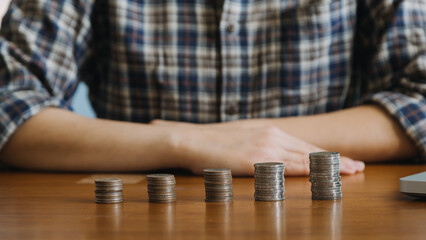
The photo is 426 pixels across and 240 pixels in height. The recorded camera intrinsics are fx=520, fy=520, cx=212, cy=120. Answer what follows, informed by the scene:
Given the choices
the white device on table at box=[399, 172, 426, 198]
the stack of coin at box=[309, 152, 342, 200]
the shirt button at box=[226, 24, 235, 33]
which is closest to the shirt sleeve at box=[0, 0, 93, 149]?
the shirt button at box=[226, 24, 235, 33]

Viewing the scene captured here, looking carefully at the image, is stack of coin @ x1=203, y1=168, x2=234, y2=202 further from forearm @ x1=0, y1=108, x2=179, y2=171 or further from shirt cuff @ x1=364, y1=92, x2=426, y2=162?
shirt cuff @ x1=364, y1=92, x2=426, y2=162

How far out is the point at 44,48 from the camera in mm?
1544

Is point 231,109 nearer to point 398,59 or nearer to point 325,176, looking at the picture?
point 398,59

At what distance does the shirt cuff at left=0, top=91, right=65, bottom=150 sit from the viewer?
4.32ft

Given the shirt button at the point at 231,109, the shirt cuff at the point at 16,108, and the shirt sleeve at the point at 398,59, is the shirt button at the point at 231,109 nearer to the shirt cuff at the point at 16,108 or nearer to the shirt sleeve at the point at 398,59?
the shirt sleeve at the point at 398,59

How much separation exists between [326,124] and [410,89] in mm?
283

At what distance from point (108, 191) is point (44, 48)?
0.92m

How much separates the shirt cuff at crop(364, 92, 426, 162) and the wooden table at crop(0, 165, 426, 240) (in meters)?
0.47

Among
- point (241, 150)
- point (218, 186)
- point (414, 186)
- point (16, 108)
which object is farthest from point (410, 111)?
point (16, 108)

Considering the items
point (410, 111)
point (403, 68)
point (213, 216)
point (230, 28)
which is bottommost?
point (213, 216)

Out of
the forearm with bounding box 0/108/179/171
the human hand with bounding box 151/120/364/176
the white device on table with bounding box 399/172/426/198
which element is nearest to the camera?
the white device on table with bounding box 399/172/426/198

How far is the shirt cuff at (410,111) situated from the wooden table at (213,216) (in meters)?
0.47

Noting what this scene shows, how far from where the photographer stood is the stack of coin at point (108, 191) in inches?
29.6

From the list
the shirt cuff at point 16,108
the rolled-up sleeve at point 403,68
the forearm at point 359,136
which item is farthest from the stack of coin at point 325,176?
the shirt cuff at point 16,108
